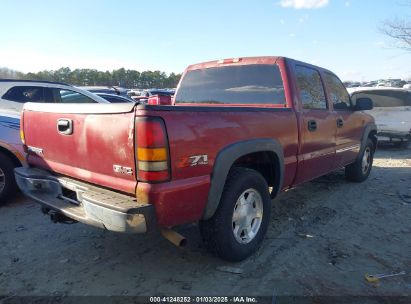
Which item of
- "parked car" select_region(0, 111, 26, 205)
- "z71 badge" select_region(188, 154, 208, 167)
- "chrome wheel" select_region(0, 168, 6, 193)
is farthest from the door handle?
"chrome wheel" select_region(0, 168, 6, 193)

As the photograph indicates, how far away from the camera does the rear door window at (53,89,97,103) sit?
615 cm

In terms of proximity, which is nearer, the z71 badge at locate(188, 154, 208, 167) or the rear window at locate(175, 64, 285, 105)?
the z71 badge at locate(188, 154, 208, 167)

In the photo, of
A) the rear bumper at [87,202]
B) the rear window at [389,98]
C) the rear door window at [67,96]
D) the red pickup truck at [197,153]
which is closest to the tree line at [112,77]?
the rear window at [389,98]

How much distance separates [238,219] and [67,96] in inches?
177

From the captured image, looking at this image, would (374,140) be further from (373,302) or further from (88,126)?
(88,126)

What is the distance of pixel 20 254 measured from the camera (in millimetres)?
3463

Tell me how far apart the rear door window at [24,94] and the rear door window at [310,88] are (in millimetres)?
4308

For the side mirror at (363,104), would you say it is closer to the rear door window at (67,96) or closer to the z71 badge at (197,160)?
the z71 badge at (197,160)

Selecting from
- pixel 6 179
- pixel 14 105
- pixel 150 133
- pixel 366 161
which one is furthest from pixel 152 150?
pixel 366 161

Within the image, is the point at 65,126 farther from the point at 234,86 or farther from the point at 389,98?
the point at 389,98

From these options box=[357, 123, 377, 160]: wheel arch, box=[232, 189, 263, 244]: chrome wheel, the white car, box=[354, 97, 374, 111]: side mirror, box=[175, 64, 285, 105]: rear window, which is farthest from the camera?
box=[357, 123, 377, 160]: wheel arch

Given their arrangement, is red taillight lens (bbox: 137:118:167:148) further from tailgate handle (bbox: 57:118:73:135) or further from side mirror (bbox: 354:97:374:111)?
side mirror (bbox: 354:97:374:111)

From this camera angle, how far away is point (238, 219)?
325 cm

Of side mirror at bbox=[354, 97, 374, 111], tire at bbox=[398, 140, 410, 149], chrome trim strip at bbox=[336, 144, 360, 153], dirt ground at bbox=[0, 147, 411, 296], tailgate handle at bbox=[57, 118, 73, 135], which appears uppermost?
side mirror at bbox=[354, 97, 374, 111]
